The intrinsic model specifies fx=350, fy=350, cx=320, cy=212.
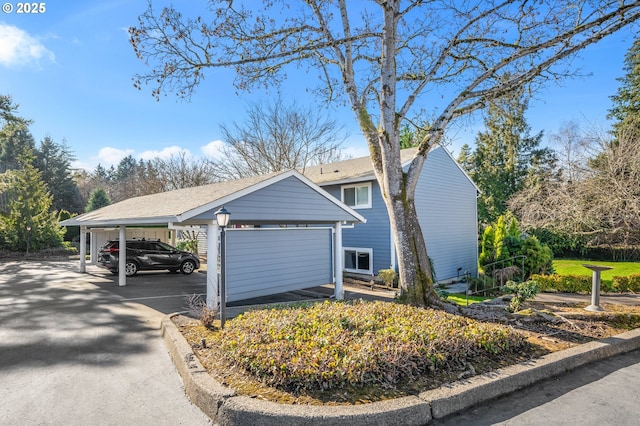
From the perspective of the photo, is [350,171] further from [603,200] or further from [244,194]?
[603,200]

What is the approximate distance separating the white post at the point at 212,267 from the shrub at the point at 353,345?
2.46 m

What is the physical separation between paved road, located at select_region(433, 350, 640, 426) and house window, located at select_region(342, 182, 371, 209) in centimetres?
1030

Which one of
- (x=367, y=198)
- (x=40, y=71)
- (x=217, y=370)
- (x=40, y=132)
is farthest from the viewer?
(x=40, y=132)

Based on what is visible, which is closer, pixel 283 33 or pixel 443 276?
pixel 283 33

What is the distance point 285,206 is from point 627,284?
36.6 feet

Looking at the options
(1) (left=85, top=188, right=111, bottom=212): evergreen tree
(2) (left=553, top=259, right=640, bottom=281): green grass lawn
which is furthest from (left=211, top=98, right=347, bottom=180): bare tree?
(1) (left=85, top=188, right=111, bottom=212): evergreen tree

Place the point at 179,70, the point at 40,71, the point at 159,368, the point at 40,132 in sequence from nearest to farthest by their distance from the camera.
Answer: the point at 159,368, the point at 179,70, the point at 40,71, the point at 40,132

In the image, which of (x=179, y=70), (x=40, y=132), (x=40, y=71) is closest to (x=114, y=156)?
(x=40, y=132)

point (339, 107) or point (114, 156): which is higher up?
point (114, 156)

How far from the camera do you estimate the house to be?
1422 cm

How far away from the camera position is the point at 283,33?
8.72 m

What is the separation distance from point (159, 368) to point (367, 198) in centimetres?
1090

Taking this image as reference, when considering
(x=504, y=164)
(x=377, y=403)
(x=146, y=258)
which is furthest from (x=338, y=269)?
(x=504, y=164)

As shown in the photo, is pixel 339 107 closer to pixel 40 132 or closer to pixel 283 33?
pixel 283 33
